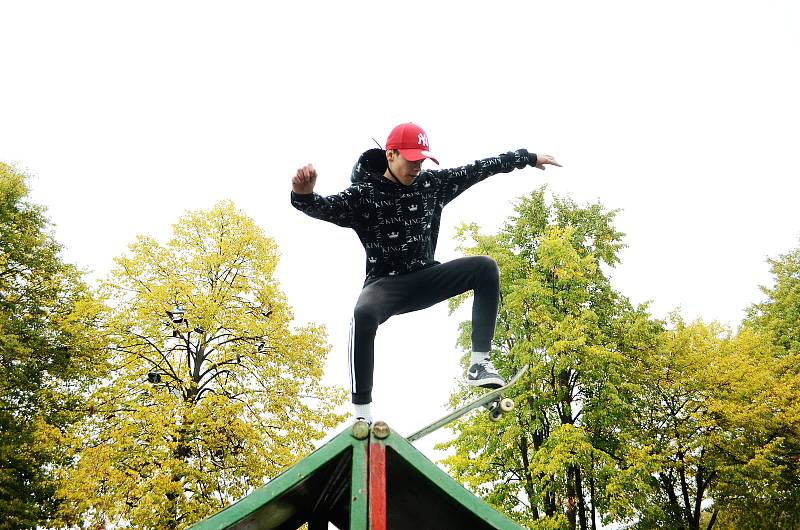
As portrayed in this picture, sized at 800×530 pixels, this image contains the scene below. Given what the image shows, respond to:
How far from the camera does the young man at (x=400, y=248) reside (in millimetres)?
3289

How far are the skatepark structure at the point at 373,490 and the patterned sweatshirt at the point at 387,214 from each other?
1.24 metres

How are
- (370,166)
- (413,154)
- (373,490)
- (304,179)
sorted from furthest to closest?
1. (370,166)
2. (413,154)
3. (304,179)
4. (373,490)

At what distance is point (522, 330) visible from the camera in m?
18.0

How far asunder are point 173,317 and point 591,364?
11.3 meters

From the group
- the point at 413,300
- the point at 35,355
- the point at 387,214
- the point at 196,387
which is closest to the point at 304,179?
the point at 387,214

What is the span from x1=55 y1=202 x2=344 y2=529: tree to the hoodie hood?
36.1 ft

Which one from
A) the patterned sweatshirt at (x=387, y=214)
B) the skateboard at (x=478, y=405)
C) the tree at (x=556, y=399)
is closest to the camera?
the skateboard at (x=478, y=405)

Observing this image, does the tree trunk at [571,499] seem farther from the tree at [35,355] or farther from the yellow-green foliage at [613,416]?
the tree at [35,355]

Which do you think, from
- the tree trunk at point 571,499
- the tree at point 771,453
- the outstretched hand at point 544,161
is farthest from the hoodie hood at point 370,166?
the tree at point 771,453

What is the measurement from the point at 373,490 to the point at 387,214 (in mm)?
1622

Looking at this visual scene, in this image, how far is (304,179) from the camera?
299 centimetres

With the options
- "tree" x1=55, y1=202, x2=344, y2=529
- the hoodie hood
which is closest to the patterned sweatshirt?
the hoodie hood

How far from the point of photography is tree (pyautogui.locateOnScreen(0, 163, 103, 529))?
1486 centimetres

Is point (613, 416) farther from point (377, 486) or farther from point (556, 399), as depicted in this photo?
point (377, 486)
